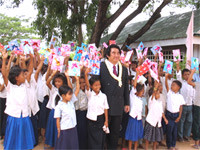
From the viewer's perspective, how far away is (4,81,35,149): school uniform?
2.89 meters

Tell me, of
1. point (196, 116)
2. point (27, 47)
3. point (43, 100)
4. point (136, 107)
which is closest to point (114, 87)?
point (136, 107)

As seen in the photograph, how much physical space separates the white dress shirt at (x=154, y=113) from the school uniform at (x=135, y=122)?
8.1 inches

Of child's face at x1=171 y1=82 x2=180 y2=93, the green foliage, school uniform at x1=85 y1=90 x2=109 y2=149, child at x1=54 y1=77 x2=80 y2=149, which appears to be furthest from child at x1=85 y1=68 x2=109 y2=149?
the green foliage

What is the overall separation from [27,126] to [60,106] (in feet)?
2.17

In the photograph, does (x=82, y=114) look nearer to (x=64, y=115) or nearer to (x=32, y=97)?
(x=64, y=115)

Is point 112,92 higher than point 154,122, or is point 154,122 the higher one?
point 112,92

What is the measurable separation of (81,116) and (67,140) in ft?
1.90

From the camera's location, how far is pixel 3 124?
156 inches

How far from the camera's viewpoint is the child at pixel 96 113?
10.3ft

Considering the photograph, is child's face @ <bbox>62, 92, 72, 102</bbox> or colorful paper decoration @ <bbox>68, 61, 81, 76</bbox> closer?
child's face @ <bbox>62, 92, 72, 102</bbox>

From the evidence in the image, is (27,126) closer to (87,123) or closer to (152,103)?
(87,123)

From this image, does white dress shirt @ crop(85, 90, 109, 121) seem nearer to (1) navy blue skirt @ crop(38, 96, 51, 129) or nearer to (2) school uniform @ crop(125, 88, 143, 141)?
(2) school uniform @ crop(125, 88, 143, 141)

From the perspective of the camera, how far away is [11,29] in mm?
20844

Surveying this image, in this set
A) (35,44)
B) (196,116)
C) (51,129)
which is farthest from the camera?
(196,116)
